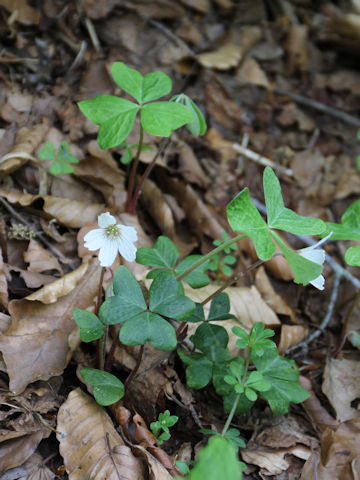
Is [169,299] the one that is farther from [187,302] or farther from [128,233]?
[128,233]

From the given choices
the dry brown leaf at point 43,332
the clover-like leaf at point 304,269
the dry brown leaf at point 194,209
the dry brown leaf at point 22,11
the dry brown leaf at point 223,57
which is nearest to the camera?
the clover-like leaf at point 304,269

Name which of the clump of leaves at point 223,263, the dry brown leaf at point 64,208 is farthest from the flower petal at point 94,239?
the clump of leaves at point 223,263

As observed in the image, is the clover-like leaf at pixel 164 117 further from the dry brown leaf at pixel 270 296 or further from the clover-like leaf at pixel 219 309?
the dry brown leaf at pixel 270 296

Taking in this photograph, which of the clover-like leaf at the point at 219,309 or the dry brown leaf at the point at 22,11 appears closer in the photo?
the clover-like leaf at the point at 219,309

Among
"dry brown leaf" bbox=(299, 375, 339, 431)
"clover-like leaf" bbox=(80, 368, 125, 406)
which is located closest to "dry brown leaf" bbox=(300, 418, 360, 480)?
"dry brown leaf" bbox=(299, 375, 339, 431)

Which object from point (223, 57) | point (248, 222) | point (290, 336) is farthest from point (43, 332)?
point (223, 57)

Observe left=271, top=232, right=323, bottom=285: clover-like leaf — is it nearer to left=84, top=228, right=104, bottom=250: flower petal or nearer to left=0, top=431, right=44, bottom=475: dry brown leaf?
left=84, top=228, right=104, bottom=250: flower petal
